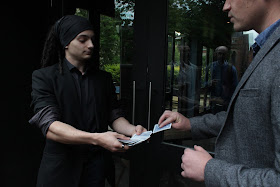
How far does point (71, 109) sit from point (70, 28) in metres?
0.56

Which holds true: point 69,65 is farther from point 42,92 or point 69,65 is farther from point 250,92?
point 250,92

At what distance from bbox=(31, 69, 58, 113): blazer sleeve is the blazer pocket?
1.16 m

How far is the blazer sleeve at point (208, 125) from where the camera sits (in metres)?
Answer: 1.54

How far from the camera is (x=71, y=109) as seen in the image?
171cm

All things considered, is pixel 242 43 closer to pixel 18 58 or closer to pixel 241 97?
pixel 241 97

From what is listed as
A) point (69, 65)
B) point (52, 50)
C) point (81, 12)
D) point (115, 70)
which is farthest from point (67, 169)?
point (81, 12)

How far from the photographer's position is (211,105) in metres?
2.54

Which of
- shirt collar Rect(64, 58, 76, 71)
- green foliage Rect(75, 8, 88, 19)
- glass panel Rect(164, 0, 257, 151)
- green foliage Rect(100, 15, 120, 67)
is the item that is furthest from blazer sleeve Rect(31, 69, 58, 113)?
green foliage Rect(75, 8, 88, 19)

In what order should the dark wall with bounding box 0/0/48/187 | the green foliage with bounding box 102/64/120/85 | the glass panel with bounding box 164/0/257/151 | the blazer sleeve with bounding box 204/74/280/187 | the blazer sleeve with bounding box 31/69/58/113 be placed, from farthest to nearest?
1. the green foliage with bounding box 102/64/120/85
2. the dark wall with bounding box 0/0/48/187
3. the glass panel with bounding box 164/0/257/151
4. the blazer sleeve with bounding box 31/69/58/113
5. the blazer sleeve with bounding box 204/74/280/187

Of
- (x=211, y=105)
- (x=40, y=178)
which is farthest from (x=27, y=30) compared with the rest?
(x=211, y=105)

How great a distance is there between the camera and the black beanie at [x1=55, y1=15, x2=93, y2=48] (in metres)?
1.75

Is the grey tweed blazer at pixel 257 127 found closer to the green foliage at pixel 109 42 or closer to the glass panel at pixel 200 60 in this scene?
the glass panel at pixel 200 60

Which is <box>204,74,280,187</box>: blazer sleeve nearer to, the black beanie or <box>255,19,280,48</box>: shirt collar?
<box>255,19,280,48</box>: shirt collar

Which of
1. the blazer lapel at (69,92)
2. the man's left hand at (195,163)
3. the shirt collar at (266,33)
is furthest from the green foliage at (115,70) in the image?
the shirt collar at (266,33)
